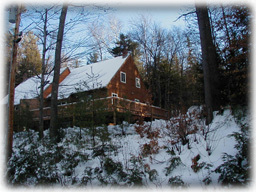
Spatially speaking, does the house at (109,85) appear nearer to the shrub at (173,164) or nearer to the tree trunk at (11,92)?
the tree trunk at (11,92)

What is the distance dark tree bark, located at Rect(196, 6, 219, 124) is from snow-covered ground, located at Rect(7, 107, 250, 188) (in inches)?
36.7

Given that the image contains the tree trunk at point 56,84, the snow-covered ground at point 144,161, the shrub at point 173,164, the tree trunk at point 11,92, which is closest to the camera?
the snow-covered ground at point 144,161

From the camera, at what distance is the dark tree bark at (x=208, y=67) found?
28.3ft

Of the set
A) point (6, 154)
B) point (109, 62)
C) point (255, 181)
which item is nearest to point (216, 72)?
point (255, 181)

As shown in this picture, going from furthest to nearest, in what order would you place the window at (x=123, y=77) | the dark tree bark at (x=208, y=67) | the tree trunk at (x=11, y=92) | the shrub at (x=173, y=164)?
1. the window at (x=123, y=77)
2. the dark tree bark at (x=208, y=67)
3. the tree trunk at (x=11, y=92)
4. the shrub at (x=173, y=164)

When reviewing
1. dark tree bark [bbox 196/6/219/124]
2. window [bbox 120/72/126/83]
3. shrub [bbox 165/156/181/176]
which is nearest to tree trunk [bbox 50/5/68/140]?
shrub [bbox 165/156/181/176]

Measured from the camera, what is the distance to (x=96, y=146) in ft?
24.0

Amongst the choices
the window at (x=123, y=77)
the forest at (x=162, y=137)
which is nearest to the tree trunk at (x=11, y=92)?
the forest at (x=162, y=137)

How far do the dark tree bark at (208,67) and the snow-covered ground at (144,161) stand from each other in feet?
3.06

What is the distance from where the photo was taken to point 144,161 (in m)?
5.92

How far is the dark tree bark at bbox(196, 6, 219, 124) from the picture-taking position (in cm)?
864

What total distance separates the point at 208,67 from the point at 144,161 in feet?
16.1

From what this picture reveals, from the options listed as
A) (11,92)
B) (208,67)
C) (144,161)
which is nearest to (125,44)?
(208,67)

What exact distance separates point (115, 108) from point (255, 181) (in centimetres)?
694
